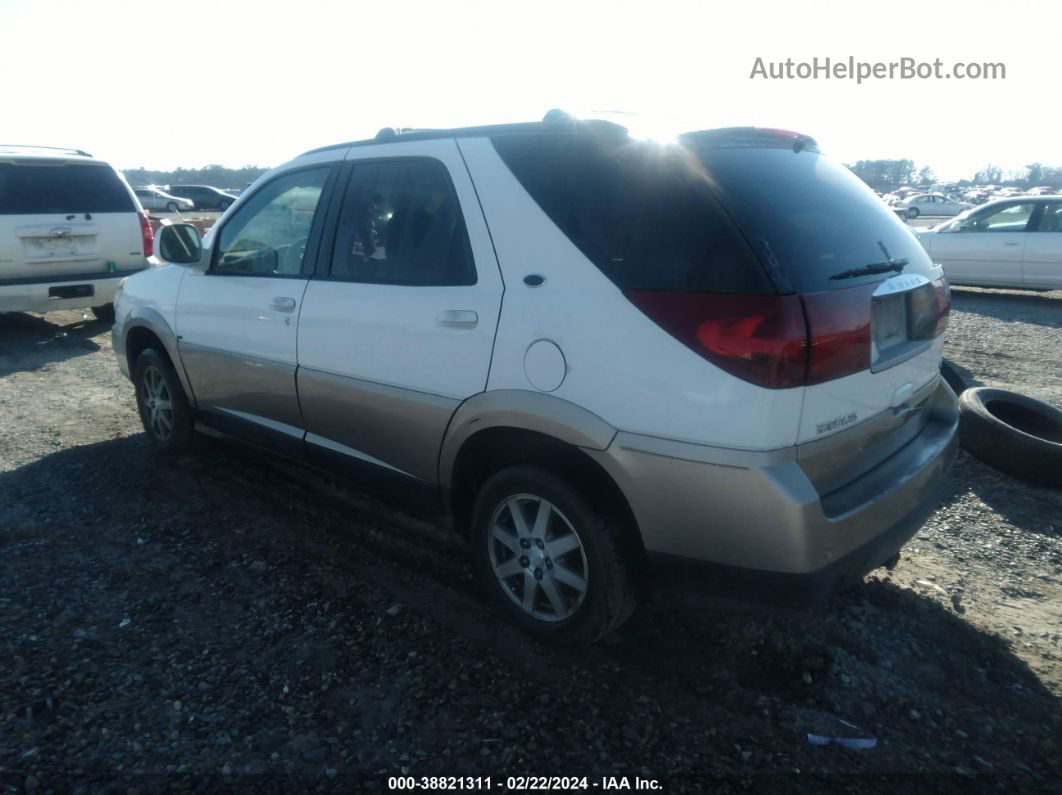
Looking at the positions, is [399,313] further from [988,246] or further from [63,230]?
[988,246]

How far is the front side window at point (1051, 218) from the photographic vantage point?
1120 centimetres

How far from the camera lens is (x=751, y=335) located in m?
2.29

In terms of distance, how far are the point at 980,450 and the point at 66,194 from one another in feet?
29.1

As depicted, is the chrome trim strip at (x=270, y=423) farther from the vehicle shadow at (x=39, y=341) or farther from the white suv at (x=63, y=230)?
the white suv at (x=63, y=230)

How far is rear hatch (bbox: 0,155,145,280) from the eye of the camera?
311 inches

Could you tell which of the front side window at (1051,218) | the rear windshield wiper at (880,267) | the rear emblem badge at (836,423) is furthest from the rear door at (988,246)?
the rear emblem badge at (836,423)

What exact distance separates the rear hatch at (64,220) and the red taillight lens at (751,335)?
805 centimetres

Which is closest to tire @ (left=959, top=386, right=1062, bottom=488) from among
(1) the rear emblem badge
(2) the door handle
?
(1) the rear emblem badge

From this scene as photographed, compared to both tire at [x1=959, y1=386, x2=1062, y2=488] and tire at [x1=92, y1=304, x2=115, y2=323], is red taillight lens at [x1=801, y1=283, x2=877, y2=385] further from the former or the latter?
tire at [x1=92, y1=304, x2=115, y2=323]

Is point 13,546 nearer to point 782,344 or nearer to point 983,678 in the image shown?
point 782,344

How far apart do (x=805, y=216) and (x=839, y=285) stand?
287 mm

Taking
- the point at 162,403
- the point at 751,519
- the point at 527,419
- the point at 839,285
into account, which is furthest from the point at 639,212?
the point at 162,403

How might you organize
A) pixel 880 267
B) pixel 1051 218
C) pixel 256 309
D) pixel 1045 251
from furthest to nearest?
pixel 1051 218, pixel 1045 251, pixel 256 309, pixel 880 267

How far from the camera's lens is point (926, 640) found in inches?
119
